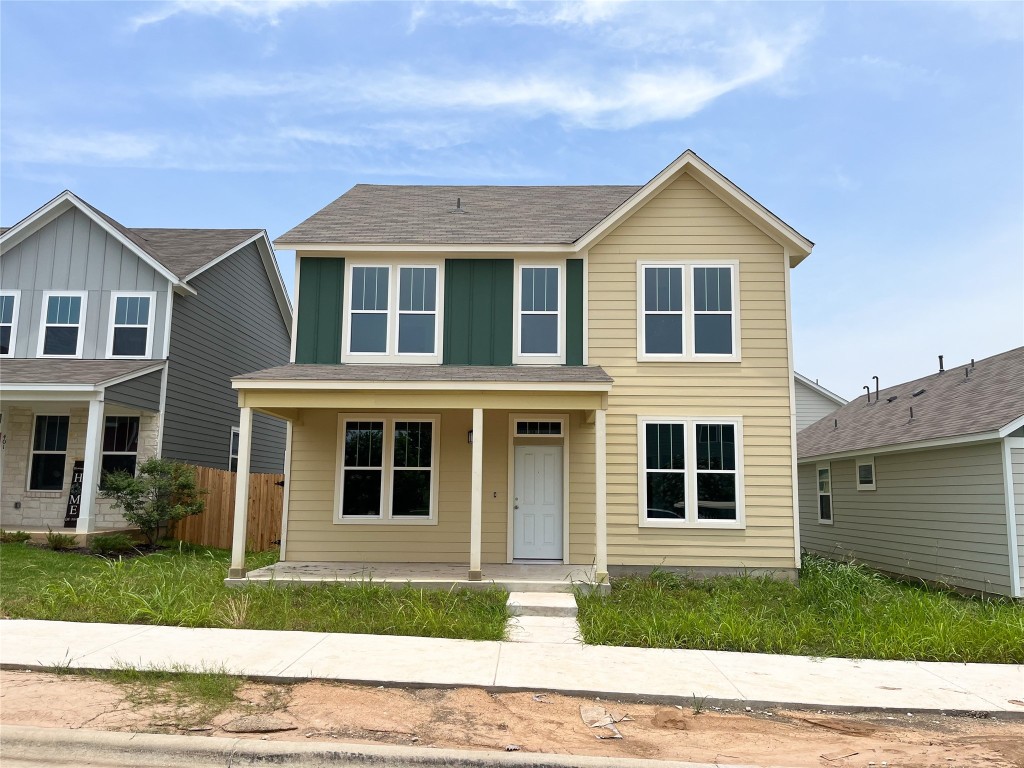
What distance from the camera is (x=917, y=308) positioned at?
22.6 meters

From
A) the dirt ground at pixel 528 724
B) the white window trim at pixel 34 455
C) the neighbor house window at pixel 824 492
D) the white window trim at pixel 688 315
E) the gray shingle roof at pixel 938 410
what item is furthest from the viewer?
the neighbor house window at pixel 824 492

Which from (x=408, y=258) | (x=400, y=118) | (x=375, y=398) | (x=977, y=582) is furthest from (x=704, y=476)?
(x=400, y=118)

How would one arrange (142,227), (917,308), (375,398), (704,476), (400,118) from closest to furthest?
1. (375,398)
2. (704,476)
3. (400,118)
4. (142,227)
5. (917,308)

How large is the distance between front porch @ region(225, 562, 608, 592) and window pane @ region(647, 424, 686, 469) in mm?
2162

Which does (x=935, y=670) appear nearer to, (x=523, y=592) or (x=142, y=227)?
(x=523, y=592)

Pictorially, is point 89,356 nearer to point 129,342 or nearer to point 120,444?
point 129,342

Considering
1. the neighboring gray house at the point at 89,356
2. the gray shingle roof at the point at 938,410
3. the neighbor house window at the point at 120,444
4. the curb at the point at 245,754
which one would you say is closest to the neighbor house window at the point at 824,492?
the gray shingle roof at the point at 938,410

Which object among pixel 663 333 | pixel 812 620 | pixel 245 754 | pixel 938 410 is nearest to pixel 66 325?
pixel 663 333

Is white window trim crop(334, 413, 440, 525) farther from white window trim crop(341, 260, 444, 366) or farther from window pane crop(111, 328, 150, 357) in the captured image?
window pane crop(111, 328, 150, 357)

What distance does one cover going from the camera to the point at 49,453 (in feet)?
52.8

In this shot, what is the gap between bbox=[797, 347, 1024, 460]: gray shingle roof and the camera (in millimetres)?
12023

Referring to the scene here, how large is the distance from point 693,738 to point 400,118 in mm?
17227

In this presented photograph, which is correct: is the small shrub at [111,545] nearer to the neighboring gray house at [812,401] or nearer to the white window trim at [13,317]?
the white window trim at [13,317]

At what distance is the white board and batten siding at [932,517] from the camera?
1142cm
